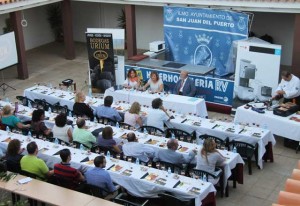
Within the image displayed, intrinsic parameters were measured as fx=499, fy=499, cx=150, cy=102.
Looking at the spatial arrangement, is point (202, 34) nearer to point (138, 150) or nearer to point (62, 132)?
point (62, 132)

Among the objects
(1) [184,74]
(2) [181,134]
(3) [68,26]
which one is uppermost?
(3) [68,26]

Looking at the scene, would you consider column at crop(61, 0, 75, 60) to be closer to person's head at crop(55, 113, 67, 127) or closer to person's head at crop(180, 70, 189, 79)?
person's head at crop(180, 70, 189, 79)

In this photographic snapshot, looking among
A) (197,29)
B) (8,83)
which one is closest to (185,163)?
(197,29)

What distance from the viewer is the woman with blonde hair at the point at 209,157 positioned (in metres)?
10.3

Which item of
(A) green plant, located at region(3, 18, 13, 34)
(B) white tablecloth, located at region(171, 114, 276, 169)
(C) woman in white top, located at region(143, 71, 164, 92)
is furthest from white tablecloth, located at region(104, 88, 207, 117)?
(A) green plant, located at region(3, 18, 13, 34)

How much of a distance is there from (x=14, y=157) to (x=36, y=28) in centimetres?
1558

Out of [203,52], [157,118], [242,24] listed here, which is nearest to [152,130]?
[157,118]

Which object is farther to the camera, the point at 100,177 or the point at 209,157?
the point at 209,157

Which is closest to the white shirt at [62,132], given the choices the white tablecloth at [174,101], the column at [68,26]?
the white tablecloth at [174,101]

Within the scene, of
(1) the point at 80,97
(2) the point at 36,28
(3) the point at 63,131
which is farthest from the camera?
(2) the point at 36,28

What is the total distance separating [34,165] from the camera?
33.8 ft

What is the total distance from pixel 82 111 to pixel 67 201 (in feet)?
16.1

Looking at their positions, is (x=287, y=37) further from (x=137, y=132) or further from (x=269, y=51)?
(x=137, y=132)

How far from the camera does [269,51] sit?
14.7 m
